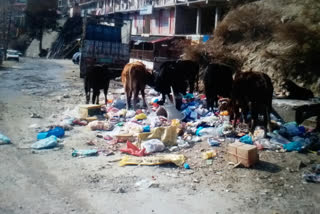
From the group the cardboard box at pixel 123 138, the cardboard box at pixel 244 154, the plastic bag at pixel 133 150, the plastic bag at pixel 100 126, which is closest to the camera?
the cardboard box at pixel 244 154

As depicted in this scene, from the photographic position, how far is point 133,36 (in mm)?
37156

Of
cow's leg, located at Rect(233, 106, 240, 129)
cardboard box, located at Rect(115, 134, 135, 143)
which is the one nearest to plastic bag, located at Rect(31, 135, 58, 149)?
cardboard box, located at Rect(115, 134, 135, 143)

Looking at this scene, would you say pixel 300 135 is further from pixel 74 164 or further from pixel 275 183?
pixel 74 164

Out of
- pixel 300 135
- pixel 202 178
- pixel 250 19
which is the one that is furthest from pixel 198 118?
pixel 250 19

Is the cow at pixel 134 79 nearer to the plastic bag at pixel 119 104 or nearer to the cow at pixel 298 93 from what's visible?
the plastic bag at pixel 119 104

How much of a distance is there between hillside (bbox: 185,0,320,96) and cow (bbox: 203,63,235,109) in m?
2.17

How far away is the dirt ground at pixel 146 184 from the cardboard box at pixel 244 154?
0.38 ft

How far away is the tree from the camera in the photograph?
53219mm

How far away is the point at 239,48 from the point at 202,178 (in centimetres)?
968

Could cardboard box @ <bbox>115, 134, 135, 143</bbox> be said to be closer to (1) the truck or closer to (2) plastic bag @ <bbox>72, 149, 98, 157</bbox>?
(2) plastic bag @ <bbox>72, 149, 98, 157</bbox>

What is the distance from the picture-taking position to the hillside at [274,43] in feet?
33.3

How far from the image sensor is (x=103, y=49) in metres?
17.0

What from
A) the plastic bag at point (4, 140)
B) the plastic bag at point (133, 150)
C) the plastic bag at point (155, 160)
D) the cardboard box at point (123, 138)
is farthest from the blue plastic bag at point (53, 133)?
the plastic bag at point (155, 160)

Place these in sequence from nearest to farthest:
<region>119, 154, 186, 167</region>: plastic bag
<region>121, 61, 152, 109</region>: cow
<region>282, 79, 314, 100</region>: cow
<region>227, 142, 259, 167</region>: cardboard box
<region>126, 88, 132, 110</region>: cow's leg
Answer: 1. <region>227, 142, 259, 167</region>: cardboard box
2. <region>119, 154, 186, 167</region>: plastic bag
3. <region>282, 79, 314, 100</region>: cow
4. <region>121, 61, 152, 109</region>: cow
5. <region>126, 88, 132, 110</region>: cow's leg
